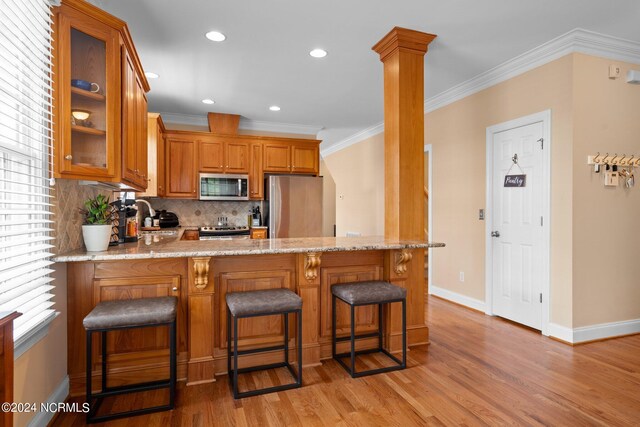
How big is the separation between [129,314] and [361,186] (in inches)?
225

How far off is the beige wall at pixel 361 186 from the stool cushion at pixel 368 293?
3.87 meters

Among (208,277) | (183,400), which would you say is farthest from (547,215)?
(183,400)

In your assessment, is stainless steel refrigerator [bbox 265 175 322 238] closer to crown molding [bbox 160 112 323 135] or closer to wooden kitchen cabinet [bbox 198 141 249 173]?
wooden kitchen cabinet [bbox 198 141 249 173]

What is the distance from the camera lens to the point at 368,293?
8.32 ft

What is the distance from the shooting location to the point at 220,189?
17.8 feet

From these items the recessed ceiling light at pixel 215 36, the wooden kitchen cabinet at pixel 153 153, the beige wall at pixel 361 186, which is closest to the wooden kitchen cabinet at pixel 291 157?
the beige wall at pixel 361 186

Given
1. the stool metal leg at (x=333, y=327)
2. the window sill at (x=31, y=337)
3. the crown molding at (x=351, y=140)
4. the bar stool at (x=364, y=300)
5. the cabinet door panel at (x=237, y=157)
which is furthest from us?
the crown molding at (x=351, y=140)

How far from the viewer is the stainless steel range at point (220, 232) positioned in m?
5.17

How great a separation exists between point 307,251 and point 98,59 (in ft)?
5.68

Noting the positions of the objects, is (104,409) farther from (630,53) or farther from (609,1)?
(630,53)

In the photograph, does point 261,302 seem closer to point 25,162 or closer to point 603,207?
point 25,162

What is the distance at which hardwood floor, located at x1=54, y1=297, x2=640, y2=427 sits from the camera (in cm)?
200

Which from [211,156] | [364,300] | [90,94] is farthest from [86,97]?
[211,156]

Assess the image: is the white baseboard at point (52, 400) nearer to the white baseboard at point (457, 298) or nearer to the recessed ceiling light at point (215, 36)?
the recessed ceiling light at point (215, 36)
